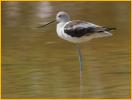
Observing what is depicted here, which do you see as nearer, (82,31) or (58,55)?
(82,31)

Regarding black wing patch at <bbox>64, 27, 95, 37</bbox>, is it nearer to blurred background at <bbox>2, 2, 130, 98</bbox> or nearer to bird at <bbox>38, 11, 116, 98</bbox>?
bird at <bbox>38, 11, 116, 98</bbox>

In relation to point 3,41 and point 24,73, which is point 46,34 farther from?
point 24,73

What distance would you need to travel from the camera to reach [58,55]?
7973 millimetres

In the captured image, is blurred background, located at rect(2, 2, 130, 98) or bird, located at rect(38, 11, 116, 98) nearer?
blurred background, located at rect(2, 2, 130, 98)

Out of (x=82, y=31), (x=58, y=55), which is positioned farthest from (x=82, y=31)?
(x=58, y=55)

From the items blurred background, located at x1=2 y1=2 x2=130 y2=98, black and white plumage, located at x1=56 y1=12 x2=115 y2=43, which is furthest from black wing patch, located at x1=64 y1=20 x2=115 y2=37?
blurred background, located at x1=2 y1=2 x2=130 y2=98

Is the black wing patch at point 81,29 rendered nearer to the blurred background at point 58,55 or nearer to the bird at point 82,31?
the bird at point 82,31

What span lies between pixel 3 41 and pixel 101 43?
1.27 m

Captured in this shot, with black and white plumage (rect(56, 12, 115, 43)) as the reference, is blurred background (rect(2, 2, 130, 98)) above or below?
below

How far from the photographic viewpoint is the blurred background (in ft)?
21.3

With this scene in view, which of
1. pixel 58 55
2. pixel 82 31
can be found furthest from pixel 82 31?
pixel 58 55

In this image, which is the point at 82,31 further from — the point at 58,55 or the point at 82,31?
the point at 58,55

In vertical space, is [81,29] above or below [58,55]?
above

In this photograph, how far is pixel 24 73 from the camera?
7098mm
